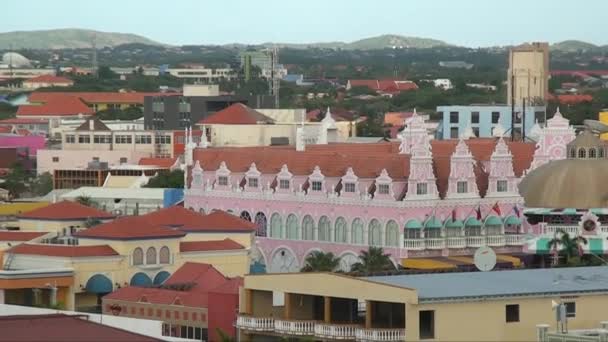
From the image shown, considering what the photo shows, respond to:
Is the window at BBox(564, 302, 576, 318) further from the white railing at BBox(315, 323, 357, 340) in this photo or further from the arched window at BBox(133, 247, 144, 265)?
the arched window at BBox(133, 247, 144, 265)

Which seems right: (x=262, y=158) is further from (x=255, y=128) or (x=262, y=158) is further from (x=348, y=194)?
(x=255, y=128)

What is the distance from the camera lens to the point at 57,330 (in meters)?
48.7

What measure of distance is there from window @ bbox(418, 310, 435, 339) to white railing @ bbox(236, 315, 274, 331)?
170 inches

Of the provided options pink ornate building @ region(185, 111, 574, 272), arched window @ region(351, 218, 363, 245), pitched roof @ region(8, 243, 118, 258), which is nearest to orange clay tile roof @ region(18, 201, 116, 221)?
pink ornate building @ region(185, 111, 574, 272)

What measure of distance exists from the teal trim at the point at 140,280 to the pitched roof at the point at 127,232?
44.2 inches

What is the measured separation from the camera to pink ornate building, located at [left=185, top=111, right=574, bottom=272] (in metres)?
87.1

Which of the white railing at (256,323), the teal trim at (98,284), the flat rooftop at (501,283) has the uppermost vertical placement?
the flat rooftop at (501,283)

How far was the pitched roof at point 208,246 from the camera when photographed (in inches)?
3302

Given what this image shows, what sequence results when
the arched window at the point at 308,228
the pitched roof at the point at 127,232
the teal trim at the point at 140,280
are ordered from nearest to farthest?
the teal trim at the point at 140,280 → the pitched roof at the point at 127,232 → the arched window at the point at 308,228

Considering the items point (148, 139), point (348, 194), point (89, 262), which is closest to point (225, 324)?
point (89, 262)

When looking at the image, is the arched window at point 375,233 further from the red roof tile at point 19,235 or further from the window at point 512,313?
the window at point 512,313

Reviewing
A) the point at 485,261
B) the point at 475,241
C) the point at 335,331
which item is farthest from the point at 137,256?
the point at 335,331

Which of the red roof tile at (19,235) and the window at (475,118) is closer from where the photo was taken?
the red roof tile at (19,235)

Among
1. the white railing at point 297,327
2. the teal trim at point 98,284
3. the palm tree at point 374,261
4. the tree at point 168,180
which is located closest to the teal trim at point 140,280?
the teal trim at point 98,284
